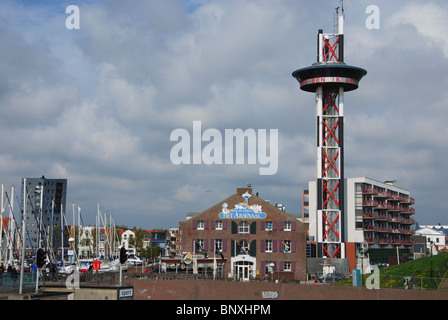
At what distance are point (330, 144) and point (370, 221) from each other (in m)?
23.3

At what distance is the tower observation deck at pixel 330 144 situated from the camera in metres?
88.0

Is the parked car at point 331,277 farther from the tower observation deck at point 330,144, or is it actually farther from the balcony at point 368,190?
the balcony at point 368,190

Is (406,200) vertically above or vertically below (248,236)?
above

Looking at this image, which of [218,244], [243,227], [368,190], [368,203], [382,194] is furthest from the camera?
[382,194]

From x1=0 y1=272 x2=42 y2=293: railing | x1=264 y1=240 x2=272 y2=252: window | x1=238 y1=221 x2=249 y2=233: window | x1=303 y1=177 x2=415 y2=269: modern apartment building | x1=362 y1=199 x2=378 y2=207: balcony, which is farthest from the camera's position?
x1=362 y1=199 x2=378 y2=207: balcony

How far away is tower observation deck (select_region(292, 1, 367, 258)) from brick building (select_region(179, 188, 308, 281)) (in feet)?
26.5

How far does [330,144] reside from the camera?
89.9m

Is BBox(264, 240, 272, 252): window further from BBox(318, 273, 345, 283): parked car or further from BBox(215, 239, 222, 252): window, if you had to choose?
BBox(318, 273, 345, 283): parked car

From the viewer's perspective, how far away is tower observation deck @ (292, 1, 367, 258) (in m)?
88.0

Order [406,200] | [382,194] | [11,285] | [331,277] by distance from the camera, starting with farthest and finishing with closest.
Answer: [406,200], [382,194], [331,277], [11,285]

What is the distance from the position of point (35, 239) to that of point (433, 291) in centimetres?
16442

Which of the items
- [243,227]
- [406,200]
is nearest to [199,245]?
[243,227]

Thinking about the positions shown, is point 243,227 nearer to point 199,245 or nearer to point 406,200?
point 199,245

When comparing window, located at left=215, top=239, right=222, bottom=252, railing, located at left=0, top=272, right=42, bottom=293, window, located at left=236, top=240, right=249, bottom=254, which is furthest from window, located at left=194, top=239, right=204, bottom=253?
railing, located at left=0, top=272, right=42, bottom=293
